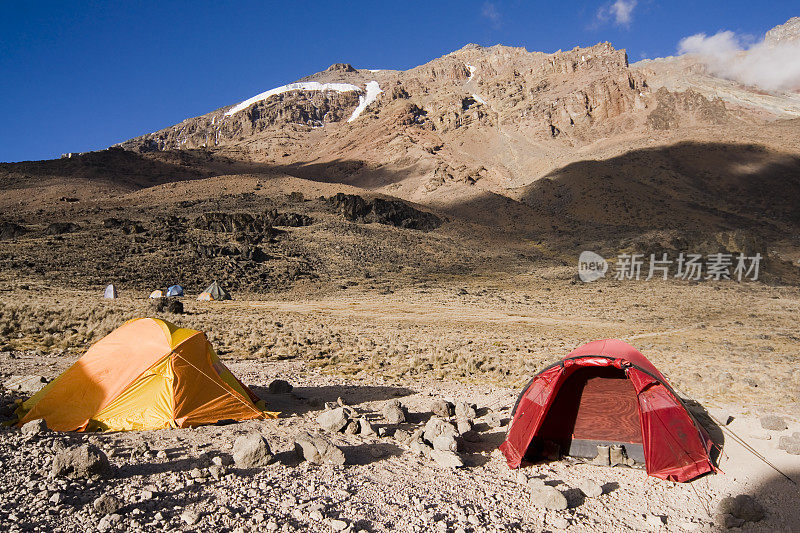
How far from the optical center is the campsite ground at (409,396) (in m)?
5.24

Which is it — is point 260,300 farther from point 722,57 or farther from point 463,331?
point 722,57

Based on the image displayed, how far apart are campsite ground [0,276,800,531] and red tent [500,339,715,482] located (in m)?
0.34

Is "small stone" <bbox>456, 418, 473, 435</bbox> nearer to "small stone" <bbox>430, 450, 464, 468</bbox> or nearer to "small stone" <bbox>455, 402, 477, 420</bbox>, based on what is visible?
"small stone" <bbox>455, 402, 477, 420</bbox>

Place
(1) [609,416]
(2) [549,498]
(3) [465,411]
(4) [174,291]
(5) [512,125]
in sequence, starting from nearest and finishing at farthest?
(2) [549,498]
(1) [609,416]
(3) [465,411]
(4) [174,291]
(5) [512,125]

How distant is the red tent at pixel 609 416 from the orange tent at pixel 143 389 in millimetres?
4416

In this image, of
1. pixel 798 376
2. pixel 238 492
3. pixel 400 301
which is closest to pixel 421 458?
pixel 238 492

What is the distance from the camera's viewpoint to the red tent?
21.7ft

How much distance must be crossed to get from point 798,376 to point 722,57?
511ft

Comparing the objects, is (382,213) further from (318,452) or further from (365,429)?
(318,452)

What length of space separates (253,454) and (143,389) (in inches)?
109

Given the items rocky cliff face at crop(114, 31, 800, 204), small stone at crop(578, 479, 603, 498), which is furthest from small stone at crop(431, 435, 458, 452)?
rocky cliff face at crop(114, 31, 800, 204)

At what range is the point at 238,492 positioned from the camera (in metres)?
5.39

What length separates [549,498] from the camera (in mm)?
5652

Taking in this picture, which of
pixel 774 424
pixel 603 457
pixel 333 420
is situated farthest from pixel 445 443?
pixel 774 424
